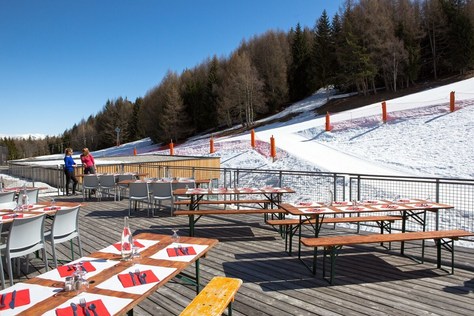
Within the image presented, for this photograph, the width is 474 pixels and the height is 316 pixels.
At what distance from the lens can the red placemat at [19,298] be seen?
217 centimetres

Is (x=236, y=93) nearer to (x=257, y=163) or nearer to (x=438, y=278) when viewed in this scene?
(x=257, y=163)

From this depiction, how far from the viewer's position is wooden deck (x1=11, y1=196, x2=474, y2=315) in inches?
156

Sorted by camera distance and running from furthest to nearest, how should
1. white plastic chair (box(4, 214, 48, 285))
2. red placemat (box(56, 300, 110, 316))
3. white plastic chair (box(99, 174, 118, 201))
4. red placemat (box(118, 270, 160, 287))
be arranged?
white plastic chair (box(99, 174, 118, 201)) → white plastic chair (box(4, 214, 48, 285)) → red placemat (box(118, 270, 160, 287)) → red placemat (box(56, 300, 110, 316))

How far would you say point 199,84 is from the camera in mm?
58469

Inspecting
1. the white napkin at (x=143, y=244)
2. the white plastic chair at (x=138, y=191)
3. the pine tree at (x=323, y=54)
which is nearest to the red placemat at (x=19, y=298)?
the white napkin at (x=143, y=244)

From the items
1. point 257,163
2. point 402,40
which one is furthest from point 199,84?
point 257,163

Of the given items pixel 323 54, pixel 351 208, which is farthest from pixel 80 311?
pixel 323 54

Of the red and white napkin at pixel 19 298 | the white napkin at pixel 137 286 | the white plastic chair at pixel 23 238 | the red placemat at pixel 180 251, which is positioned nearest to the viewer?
the red and white napkin at pixel 19 298

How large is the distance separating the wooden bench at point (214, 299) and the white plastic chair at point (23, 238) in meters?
2.76

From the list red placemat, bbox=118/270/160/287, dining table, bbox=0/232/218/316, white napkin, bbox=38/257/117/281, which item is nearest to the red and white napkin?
dining table, bbox=0/232/218/316

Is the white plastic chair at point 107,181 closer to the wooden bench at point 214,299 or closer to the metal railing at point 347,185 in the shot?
the metal railing at point 347,185

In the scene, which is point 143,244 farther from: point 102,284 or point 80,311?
point 80,311

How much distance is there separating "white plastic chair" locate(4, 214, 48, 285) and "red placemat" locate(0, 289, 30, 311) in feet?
7.35

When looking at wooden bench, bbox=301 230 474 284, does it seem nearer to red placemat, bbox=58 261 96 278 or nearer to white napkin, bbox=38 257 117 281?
white napkin, bbox=38 257 117 281
